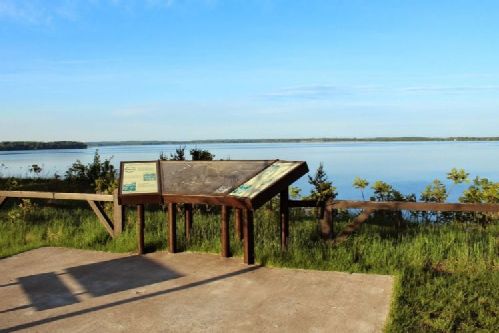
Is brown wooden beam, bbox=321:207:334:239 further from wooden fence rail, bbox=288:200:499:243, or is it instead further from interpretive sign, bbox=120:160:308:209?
interpretive sign, bbox=120:160:308:209

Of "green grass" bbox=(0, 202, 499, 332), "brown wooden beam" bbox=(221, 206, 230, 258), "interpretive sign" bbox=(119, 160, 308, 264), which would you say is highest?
"interpretive sign" bbox=(119, 160, 308, 264)

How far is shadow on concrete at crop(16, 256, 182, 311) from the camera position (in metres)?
5.67

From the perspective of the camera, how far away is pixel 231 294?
18.3ft

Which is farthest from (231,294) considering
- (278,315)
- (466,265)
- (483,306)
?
(466,265)

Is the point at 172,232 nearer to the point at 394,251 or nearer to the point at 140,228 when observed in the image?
the point at 140,228

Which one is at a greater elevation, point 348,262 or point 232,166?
point 232,166

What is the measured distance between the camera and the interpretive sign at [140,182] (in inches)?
295

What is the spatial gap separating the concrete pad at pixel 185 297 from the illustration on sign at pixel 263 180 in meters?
1.04

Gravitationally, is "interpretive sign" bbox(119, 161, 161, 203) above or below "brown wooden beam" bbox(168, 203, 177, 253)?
above

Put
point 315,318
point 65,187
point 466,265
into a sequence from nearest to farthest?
point 315,318, point 466,265, point 65,187

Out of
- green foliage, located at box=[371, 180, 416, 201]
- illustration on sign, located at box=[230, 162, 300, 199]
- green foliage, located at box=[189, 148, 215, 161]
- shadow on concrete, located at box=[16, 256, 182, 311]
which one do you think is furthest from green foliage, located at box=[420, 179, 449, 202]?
green foliage, located at box=[189, 148, 215, 161]

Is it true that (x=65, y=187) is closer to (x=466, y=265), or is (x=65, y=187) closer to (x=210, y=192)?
(x=210, y=192)

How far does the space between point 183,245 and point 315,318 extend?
3.57 meters

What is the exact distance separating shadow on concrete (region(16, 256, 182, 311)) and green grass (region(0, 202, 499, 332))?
3.24 ft
